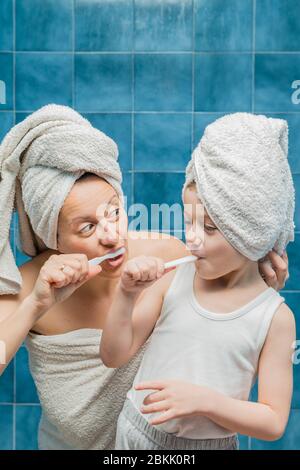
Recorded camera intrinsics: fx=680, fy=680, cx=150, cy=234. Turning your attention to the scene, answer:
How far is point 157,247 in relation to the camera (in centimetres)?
110

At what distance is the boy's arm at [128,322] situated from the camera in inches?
32.0

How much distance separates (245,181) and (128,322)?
0.72 ft

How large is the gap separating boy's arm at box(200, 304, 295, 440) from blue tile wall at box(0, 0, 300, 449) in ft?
4.07

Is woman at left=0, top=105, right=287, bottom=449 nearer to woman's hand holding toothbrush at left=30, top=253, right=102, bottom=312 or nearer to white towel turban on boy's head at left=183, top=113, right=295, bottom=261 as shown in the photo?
woman's hand holding toothbrush at left=30, top=253, right=102, bottom=312

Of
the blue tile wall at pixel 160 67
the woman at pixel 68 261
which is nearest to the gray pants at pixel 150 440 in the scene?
the woman at pixel 68 261

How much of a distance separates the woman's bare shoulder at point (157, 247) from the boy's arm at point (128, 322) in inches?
6.7

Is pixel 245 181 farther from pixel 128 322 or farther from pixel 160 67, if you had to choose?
pixel 160 67

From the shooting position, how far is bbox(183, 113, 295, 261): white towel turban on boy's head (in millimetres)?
784

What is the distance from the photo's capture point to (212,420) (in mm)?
806

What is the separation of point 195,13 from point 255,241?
138cm

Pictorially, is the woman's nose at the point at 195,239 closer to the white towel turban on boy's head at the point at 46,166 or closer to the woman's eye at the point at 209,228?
the woman's eye at the point at 209,228

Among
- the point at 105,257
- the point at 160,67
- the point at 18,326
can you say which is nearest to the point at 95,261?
the point at 105,257
